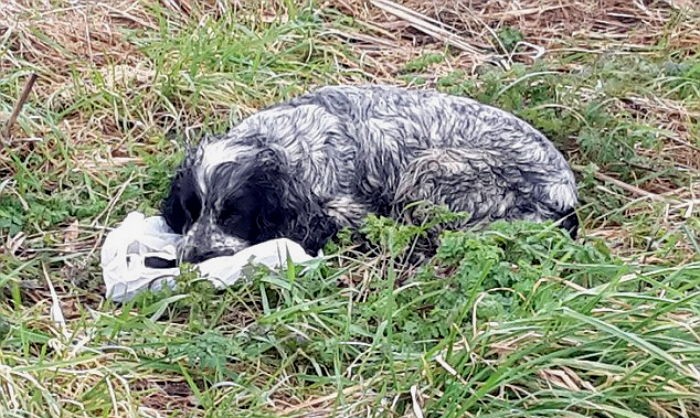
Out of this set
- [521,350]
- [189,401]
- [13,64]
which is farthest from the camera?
[13,64]

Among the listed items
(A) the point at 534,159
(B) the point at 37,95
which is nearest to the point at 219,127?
(B) the point at 37,95

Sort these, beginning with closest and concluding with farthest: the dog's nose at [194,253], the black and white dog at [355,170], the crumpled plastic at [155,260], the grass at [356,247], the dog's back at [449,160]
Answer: the grass at [356,247] → the crumpled plastic at [155,260] → the dog's nose at [194,253] → the black and white dog at [355,170] → the dog's back at [449,160]

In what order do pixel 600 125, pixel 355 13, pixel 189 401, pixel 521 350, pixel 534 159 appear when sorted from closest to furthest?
pixel 521 350 < pixel 189 401 < pixel 534 159 < pixel 600 125 < pixel 355 13

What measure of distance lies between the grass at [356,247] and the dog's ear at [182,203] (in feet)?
1.04

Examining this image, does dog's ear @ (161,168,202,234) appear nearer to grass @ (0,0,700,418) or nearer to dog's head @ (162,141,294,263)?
dog's head @ (162,141,294,263)

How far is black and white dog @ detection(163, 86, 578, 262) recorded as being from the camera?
4.77 m

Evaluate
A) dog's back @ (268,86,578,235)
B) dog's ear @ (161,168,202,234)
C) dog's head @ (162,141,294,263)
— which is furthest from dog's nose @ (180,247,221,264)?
dog's back @ (268,86,578,235)

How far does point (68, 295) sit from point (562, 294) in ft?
5.84

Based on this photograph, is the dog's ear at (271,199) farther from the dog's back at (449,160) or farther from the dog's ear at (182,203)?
the dog's back at (449,160)

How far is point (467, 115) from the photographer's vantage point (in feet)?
17.6

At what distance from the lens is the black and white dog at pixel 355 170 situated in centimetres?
477

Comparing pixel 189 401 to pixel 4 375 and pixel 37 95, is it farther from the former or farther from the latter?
pixel 37 95

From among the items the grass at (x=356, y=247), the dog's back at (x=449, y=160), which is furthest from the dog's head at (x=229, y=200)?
the dog's back at (x=449, y=160)

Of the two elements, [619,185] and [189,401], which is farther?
[619,185]
